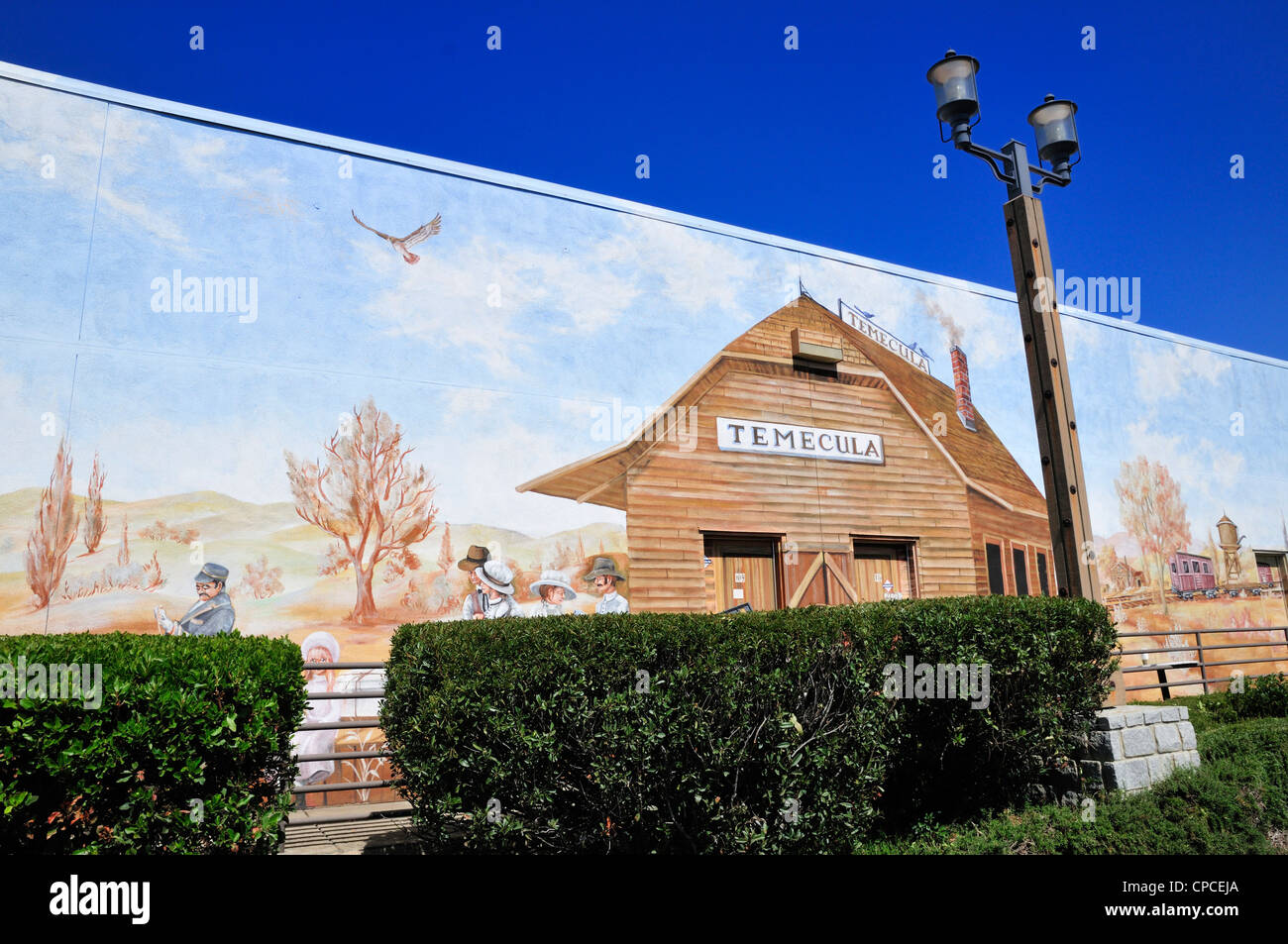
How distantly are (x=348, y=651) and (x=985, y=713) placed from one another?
A: 17.5 ft

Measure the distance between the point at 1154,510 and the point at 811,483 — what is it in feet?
25.9

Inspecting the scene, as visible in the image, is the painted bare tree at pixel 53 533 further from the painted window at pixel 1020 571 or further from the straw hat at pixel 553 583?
the painted window at pixel 1020 571

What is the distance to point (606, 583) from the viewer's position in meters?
9.19

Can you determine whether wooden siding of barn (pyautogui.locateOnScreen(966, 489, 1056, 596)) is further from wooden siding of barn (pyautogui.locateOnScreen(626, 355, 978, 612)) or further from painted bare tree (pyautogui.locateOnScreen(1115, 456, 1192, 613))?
painted bare tree (pyautogui.locateOnScreen(1115, 456, 1192, 613))

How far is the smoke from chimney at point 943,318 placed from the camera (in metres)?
12.9

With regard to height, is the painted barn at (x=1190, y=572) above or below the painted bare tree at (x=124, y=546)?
below

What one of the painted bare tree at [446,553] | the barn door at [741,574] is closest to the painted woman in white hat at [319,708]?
the painted bare tree at [446,553]

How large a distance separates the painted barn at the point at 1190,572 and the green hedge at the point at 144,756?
50.4 feet

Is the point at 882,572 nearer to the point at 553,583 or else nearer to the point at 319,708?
the point at 553,583
